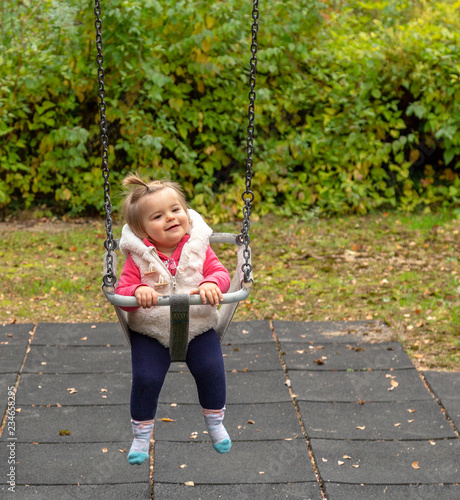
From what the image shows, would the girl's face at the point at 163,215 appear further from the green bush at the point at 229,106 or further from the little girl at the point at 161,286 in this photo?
the green bush at the point at 229,106

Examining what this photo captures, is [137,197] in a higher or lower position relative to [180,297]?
higher

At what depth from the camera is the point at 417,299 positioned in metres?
5.55

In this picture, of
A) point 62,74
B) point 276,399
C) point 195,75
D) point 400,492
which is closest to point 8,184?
point 62,74

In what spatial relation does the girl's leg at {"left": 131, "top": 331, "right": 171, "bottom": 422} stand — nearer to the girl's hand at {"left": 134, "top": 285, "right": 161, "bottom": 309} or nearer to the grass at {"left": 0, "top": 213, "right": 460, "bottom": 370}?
the girl's hand at {"left": 134, "top": 285, "right": 161, "bottom": 309}

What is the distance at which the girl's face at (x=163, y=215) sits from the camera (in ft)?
7.63

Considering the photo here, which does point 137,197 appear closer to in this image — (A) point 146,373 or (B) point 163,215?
(B) point 163,215

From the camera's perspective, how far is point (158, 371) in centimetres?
233

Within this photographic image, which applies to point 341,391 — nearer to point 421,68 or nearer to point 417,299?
point 417,299

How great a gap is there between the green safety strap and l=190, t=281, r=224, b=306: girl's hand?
0.05 m

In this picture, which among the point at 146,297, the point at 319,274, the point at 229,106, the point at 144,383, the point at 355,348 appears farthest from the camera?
the point at 229,106

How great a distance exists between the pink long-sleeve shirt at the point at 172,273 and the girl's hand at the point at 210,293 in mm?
84

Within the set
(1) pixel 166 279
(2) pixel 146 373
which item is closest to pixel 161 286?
(1) pixel 166 279

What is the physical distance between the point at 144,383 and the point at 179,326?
9.7 inches

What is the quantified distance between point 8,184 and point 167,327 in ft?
19.5
